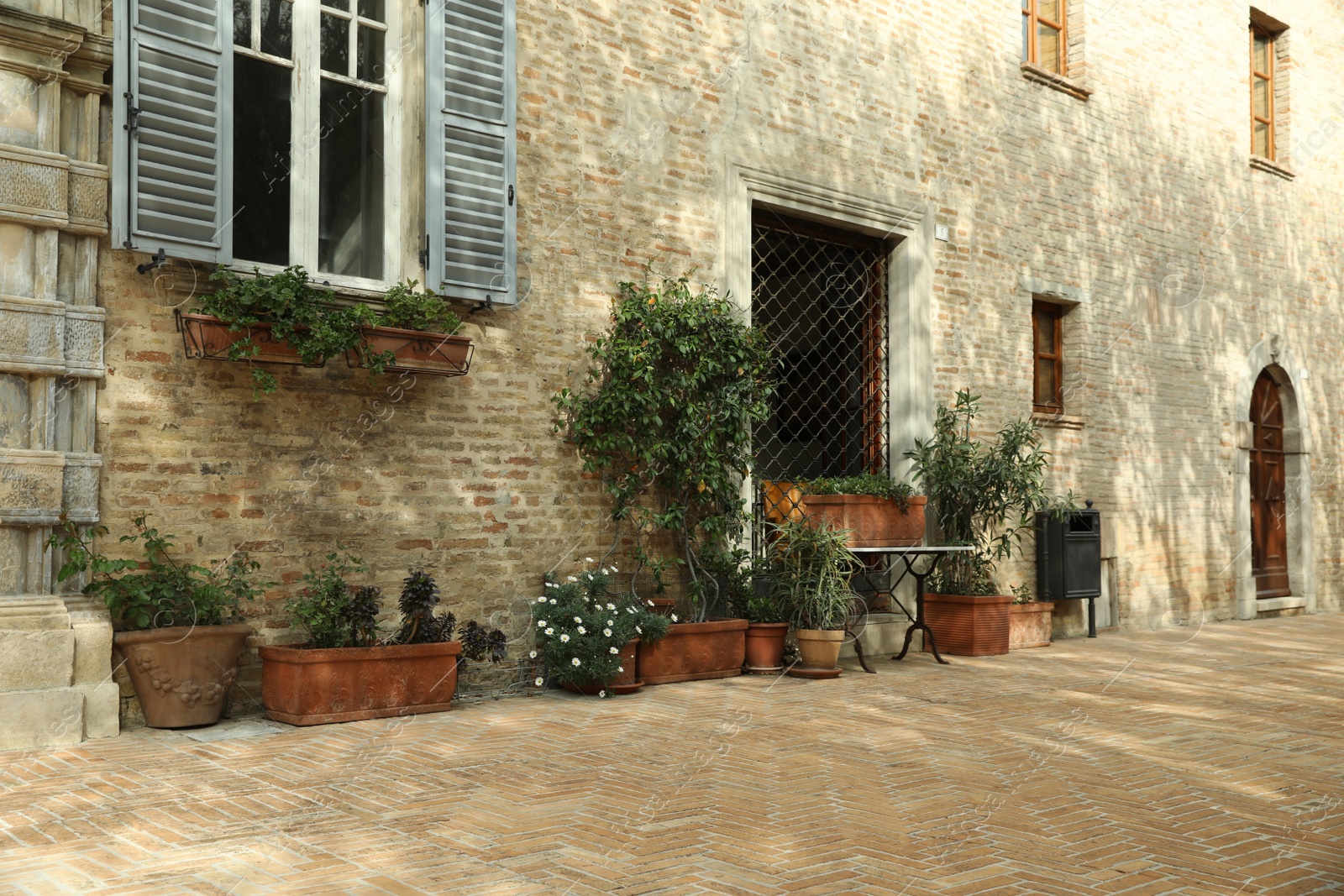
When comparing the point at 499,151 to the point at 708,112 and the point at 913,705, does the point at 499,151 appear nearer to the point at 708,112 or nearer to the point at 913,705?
the point at 708,112

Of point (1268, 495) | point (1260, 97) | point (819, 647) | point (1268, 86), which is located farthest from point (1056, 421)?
point (1268, 86)

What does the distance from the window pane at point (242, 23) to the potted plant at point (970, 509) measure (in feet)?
18.0

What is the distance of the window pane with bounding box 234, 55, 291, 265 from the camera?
5828mm

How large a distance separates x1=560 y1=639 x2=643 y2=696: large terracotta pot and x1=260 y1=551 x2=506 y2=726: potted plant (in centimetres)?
61

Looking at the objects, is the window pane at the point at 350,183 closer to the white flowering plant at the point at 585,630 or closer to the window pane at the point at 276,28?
the window pane at the point at 276,28

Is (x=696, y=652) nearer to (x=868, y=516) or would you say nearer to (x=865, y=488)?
(x=868, y=516)

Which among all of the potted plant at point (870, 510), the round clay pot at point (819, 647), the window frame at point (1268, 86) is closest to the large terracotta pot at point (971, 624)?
the potted plant at point (870, 510)

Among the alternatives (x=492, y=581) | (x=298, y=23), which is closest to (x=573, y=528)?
(x=492, y=581)

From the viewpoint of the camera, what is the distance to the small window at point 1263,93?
13.4 meters

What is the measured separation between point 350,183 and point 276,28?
838mm

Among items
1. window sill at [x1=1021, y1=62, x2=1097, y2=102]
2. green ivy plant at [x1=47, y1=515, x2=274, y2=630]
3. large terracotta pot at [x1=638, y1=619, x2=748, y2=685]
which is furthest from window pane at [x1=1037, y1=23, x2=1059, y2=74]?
green ivy plant at [x1=47, y1=515, x2=274, y2=630]

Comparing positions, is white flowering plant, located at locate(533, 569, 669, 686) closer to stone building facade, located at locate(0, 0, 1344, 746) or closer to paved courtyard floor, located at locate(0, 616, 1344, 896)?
paved courtyard floor, located at locate(0, 616, 1344, 896)

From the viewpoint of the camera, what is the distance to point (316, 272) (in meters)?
6.10

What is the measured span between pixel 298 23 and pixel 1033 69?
6596mm
